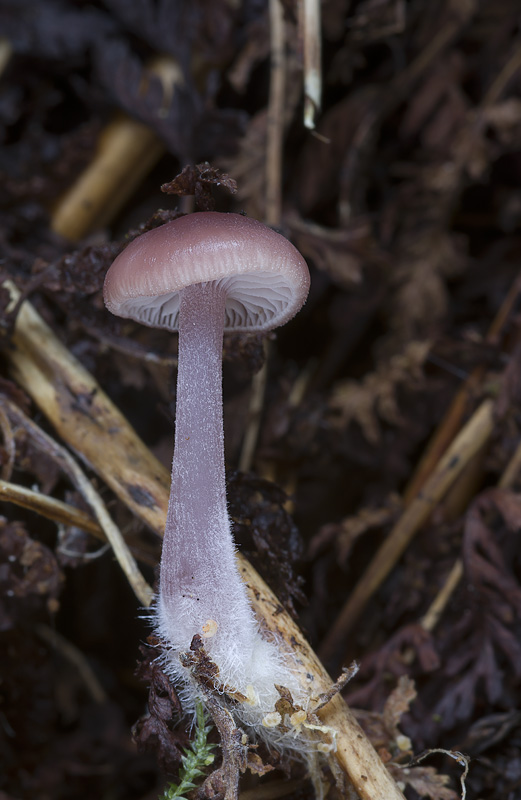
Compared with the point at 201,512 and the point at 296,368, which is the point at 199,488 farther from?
the point at 296,368

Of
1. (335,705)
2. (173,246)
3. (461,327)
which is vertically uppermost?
(173,246)

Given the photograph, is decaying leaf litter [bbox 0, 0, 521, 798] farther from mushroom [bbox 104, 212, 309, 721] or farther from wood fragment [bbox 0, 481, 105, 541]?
mushroom [bbox 104, 212, 309, 721]

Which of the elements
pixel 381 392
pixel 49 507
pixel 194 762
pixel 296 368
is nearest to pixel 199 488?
pixel 49 507

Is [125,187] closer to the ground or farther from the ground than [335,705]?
farther from the ground

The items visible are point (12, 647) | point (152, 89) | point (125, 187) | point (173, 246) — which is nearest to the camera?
point (173, 246)

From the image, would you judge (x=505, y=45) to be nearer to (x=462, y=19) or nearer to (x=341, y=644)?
(x=462, y=19)

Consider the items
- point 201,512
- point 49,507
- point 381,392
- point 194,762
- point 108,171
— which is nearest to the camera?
point 194,762

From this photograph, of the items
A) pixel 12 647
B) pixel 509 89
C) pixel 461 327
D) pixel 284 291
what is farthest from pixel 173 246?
pixel 509 89
